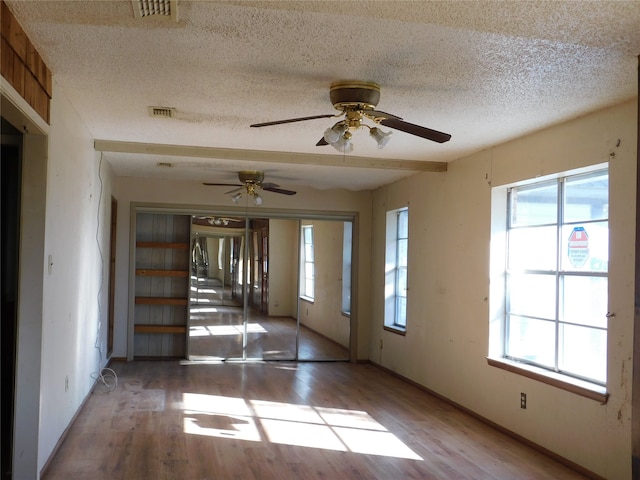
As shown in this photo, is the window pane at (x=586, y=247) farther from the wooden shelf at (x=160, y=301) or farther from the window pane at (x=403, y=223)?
the wooden shelf at (x=160, y=301)

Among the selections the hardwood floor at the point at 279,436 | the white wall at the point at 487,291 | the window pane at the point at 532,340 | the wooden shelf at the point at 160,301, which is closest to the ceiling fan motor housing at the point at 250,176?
the white wall at the point at 487,291

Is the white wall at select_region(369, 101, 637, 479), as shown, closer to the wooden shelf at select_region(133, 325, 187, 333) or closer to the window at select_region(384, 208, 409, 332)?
the window at select_region(384, 208, 409, 332)

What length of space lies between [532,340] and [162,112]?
339cm

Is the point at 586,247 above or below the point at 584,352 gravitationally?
above

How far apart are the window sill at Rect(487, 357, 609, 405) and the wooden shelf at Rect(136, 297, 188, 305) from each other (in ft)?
14.5

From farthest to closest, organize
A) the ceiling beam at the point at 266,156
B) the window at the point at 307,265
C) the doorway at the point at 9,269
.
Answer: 1. the window at the point at 307,265
2. the ceiling beam at the point at 266,156
3. the doorway at the point at 9,269

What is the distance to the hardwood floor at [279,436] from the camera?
3.90 m

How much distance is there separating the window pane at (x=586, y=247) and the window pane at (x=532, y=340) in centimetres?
55

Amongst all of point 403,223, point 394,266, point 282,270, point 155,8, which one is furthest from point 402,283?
point 155,8

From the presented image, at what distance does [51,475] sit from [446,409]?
11.4 ft

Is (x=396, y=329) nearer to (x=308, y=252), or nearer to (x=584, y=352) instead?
(x=308, y=252)

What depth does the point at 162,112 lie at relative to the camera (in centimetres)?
438

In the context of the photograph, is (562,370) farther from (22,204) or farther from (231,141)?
(22,204)

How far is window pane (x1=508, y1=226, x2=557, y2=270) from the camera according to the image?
15.4 feet
